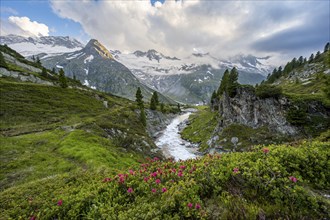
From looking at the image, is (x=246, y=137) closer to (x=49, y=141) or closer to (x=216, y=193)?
(x=49, y=141)

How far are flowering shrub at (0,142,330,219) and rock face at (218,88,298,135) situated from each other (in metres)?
39.2

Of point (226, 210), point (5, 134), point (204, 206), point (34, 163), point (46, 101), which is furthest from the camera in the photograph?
point (46, 101)

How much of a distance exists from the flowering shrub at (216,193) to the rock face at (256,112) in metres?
39.2

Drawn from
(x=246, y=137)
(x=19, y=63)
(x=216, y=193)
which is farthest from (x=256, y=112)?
(x=19, y=63)

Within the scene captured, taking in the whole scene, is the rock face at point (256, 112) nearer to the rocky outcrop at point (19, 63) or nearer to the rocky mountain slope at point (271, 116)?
the rocky mountain slope at point (271, 116)

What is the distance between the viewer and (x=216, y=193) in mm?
7168

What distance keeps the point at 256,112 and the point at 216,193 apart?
1915 inches

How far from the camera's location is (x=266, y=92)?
156 feet

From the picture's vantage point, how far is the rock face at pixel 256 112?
43750 millimetres

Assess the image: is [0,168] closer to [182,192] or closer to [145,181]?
[145,181]

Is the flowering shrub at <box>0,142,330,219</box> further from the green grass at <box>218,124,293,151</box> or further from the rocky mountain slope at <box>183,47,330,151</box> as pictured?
the green grass at <box>218,124,293,151</box>

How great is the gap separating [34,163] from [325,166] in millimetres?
28473

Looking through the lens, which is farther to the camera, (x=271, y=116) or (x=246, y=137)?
(x=246, y=137)

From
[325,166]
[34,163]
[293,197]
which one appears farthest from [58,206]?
[34,163]
